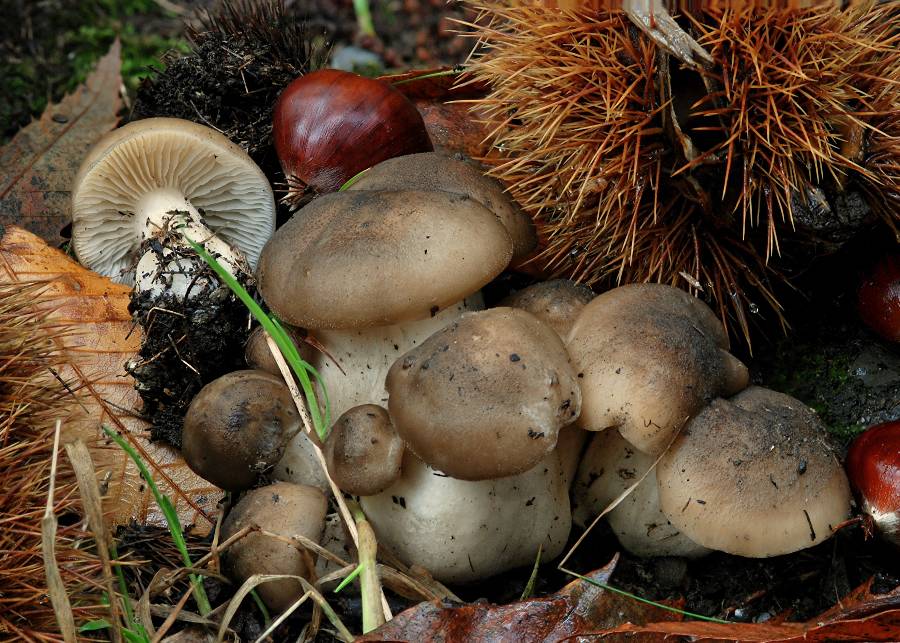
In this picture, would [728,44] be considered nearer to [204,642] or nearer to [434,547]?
[434,547]

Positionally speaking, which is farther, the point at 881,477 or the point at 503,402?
the point at 881,477

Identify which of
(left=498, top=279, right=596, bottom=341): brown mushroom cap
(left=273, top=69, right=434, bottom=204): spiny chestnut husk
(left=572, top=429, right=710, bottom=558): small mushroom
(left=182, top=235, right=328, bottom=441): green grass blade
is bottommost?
(left=572, top=429, right=710, bottom=558): small mushroom

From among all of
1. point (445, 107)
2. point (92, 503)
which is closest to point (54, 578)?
point (92, 503)

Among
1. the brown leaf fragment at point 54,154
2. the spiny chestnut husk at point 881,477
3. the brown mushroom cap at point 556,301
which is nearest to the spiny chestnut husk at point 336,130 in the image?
the brown mushroom cap at point 556,301

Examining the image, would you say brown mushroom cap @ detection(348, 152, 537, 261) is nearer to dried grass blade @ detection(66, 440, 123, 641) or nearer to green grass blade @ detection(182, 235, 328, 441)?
green grass blade @ detection(182, 235, 328, 441)

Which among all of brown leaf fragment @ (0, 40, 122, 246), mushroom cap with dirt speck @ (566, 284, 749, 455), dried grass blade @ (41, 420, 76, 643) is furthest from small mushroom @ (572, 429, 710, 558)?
brown leaf fragment @ (0, 40, 122, 246)

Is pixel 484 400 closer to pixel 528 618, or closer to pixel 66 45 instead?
pixel 528 618

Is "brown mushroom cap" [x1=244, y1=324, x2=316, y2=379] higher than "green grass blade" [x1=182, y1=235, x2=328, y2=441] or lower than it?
lower
